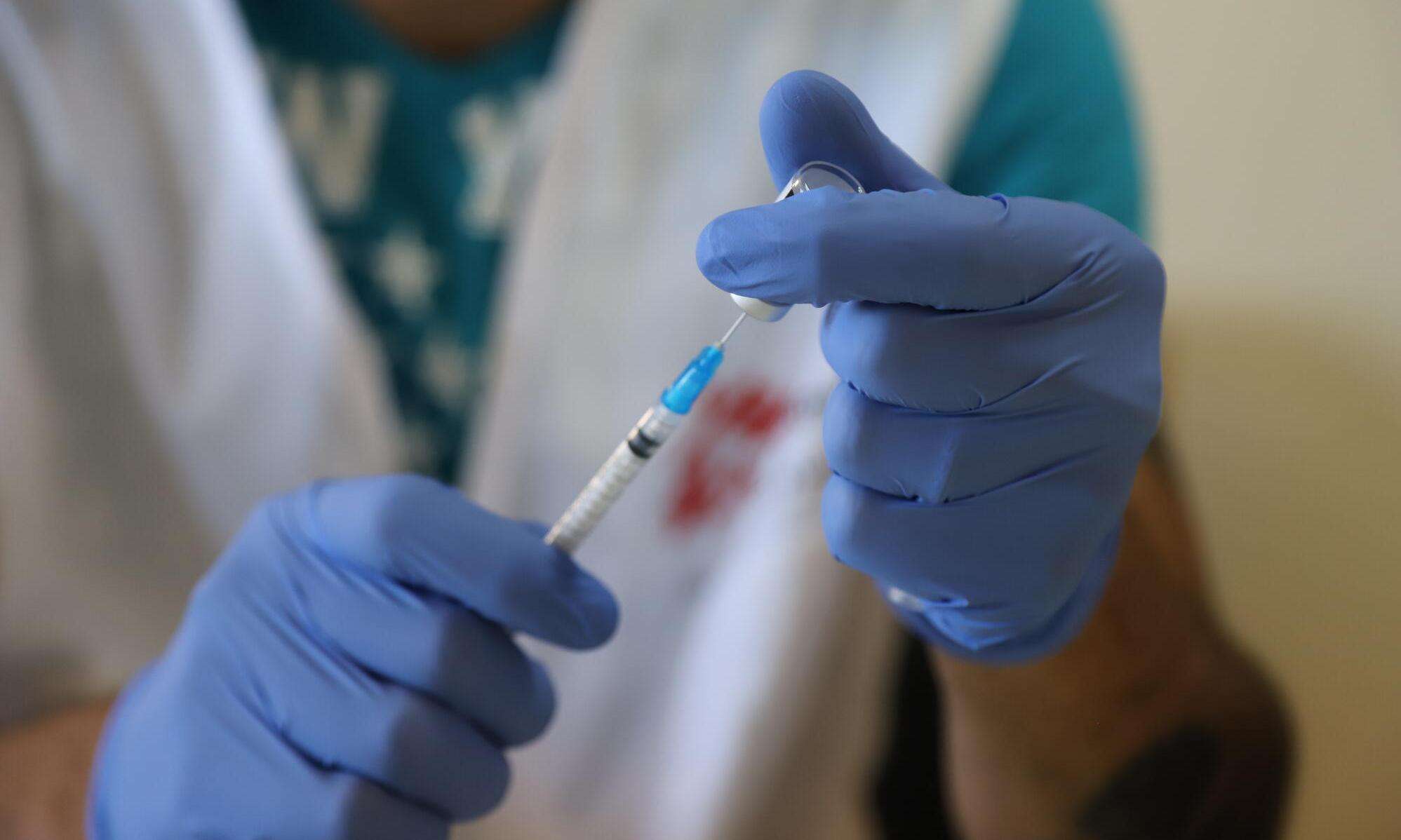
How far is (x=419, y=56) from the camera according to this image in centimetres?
83

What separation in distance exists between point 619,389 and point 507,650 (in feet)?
1.01

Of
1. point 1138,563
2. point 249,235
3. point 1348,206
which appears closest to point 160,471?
point 249,235

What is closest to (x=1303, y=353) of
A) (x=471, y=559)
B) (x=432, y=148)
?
(x=471, y=559)

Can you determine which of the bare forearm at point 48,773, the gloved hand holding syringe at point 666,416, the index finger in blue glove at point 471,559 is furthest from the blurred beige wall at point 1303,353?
the bare forearm at point 48,773

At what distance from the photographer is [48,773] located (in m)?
0.66

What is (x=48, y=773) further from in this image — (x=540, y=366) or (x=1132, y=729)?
(x=1132, y=729)

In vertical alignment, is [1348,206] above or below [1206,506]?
above

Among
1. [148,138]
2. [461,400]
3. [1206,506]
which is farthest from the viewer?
[461,400]

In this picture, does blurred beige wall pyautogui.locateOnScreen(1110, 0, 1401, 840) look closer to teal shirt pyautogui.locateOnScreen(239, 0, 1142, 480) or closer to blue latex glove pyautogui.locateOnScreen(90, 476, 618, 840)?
teal shirt pyautogui.locateOnScreen(239, 0, 1142, 480)

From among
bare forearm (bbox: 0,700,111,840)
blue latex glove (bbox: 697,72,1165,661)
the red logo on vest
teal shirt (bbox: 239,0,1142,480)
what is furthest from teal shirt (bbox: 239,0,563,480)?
blue latex glove (bbox: 697,72,1165,661)

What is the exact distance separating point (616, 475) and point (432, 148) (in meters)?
0.48

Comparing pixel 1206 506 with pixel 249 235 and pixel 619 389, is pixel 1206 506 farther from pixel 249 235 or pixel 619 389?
pixel 249 235

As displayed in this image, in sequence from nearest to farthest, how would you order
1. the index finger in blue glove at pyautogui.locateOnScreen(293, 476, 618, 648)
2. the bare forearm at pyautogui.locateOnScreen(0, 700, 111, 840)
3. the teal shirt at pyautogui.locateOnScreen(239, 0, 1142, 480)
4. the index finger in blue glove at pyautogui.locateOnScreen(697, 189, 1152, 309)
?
the index finger in blue glove at pyautogui.locateOnScreen(697, 189, 1152, 309) < the index finger in blue glove at pyautogui.locateOnScreen(293, 476, 618, 648) < the bare forearm at pyautogui.locateOnScreen(0, 700, 111, 840) < the teal shirt at pyautogui.locateOnScreen(239, 0, 1142, 480)

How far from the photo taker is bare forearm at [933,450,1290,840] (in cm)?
60
